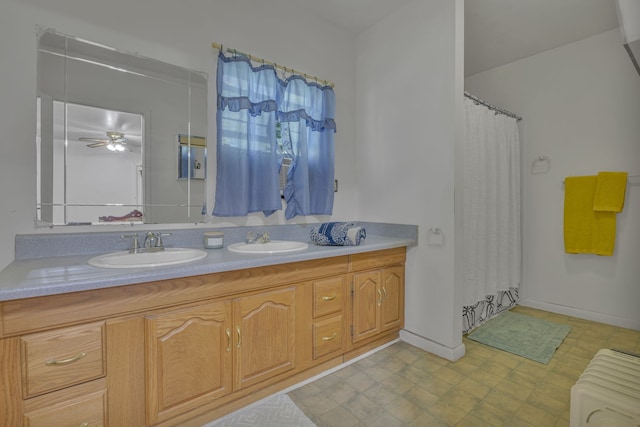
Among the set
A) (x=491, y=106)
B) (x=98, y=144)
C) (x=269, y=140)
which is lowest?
(x=98, y=144)

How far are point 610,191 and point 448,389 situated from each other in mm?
2234

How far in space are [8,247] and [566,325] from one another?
3884 millimetres

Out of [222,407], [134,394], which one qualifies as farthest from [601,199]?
[134,394]

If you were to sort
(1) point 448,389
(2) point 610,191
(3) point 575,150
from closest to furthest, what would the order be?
(1) point 448,389, (2) point 610,191, (3) point 575,150

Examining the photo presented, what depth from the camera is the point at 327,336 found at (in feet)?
6.05

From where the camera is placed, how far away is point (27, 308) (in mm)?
1001

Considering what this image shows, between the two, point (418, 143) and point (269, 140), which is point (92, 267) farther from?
point (418, 143)

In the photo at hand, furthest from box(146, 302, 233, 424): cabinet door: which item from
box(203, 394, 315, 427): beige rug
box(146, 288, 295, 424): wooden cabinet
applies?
box(203, 394, 315, 427): beige rug

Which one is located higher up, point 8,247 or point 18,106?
point 18,106

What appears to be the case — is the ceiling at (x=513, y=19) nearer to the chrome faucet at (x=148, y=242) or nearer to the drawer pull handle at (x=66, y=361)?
the chrome faucet at (x=148, y=242)

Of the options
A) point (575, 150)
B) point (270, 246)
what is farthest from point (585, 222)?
point (270, 246)

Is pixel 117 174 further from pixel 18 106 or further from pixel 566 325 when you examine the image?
pixel 566 325

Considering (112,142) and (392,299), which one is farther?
(392,299)

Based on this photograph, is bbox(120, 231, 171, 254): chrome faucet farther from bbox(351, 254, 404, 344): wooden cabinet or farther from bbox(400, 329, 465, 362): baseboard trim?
bbox(400, 329, 465, 362): baseboard trim
